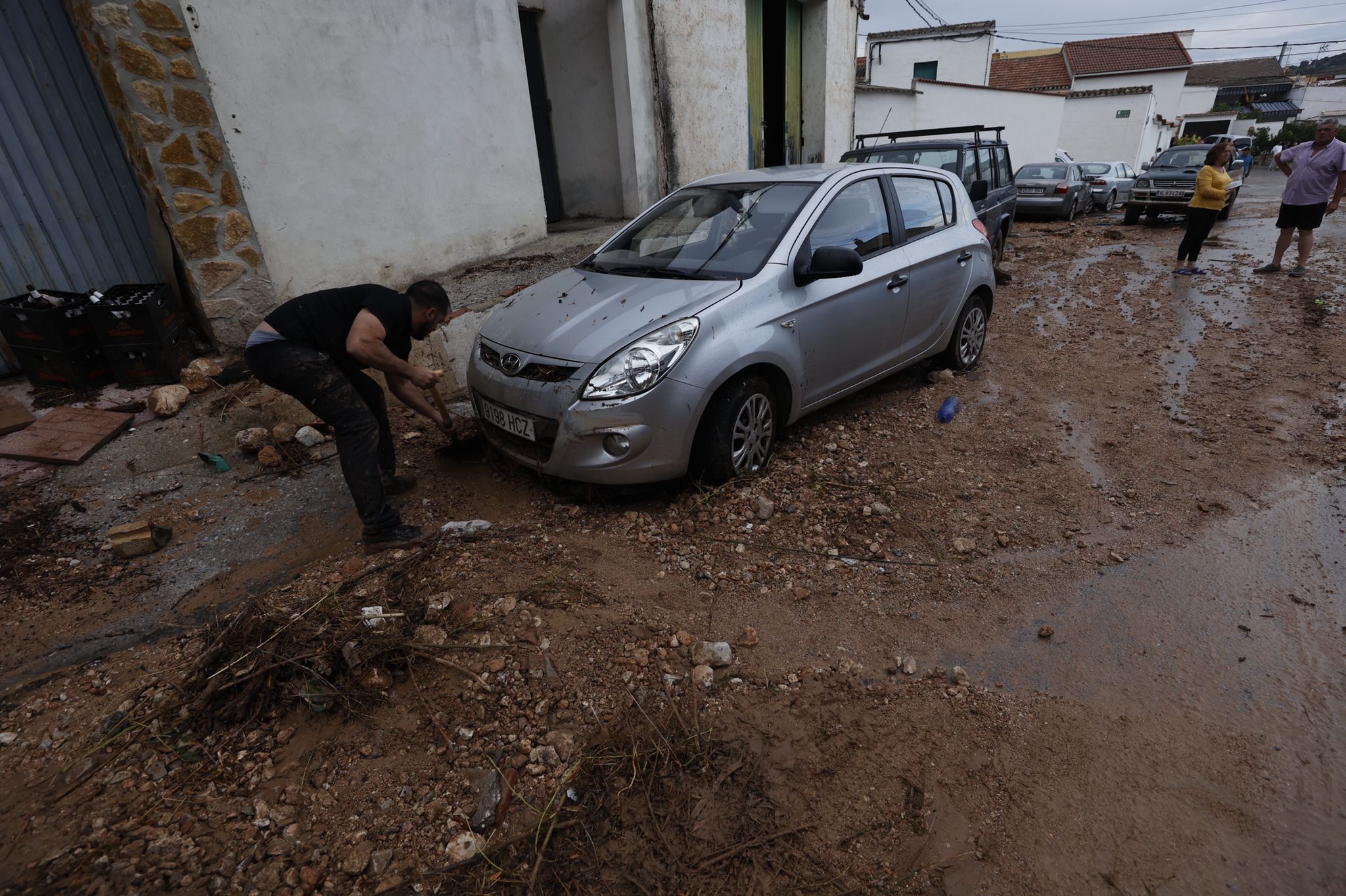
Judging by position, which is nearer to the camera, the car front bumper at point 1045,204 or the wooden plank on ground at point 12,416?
the wooden plank on ground at point 12,416

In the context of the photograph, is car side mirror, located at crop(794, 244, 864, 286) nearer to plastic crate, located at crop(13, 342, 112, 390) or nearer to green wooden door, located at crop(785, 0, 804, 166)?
plastic crate, located at crop(13, 342, 112, 390)

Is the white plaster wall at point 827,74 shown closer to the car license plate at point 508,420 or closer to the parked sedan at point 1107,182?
the parked sedan at point 1107,182

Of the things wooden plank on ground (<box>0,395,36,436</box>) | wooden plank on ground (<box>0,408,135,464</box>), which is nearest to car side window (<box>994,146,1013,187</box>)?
wooden plank on ground (<box>0,408,135,464</box>)

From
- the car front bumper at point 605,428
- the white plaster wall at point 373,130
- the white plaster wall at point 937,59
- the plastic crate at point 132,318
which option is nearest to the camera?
the car front bumper at point 605,428

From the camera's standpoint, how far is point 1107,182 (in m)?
16.9

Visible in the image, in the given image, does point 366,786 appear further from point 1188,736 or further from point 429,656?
point 1188,736

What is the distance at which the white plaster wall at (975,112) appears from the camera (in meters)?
17.9

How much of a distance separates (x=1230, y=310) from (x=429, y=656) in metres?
8.60

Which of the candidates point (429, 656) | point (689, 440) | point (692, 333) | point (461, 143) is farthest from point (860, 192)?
point (461, 143)

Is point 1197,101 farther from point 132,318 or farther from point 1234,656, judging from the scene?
point 132,318

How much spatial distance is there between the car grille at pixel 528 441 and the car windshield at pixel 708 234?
1.14m

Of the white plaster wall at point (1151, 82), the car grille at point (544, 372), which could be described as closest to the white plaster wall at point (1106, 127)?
the white plaster wall at point (1151, 82)

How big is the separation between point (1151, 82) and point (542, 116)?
40.8 metres

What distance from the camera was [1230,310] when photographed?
7184 mm
